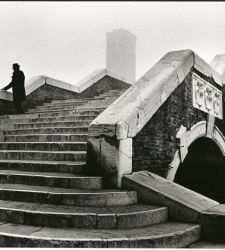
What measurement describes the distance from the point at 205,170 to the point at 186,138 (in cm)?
303

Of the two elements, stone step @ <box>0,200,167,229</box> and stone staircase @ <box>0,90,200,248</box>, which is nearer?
stone staircase @ <box>0,90,200,248</box>

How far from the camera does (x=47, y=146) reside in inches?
218

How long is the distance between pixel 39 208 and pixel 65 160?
1.60 m

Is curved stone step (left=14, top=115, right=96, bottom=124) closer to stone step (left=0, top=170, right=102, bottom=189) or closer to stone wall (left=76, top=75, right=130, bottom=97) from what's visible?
stone step (left=0, top=170, right=102, bottom=189)

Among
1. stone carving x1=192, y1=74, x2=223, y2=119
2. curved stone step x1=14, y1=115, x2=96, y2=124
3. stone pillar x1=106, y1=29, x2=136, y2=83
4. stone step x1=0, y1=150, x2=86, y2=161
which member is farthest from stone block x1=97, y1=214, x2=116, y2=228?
Result: stone pillar x1=106, y1=29, x2=136, y2=83

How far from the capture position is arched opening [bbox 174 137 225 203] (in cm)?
859

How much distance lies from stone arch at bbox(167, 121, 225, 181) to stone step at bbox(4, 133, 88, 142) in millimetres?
1657

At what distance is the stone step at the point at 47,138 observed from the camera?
18.7 feet

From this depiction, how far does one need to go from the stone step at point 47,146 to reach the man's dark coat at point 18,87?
2.88m

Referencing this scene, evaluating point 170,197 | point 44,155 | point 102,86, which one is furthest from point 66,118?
point 102,86

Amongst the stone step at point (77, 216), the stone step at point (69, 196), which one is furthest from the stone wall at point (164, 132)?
the stone step at point (77, 216)

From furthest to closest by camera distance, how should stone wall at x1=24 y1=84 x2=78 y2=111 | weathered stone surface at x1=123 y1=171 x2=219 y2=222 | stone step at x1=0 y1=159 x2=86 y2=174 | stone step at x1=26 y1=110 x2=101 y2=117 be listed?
1. stone wall at x1=24 y1=84 x2=78 y2=111
2. stone step at x1=26 y1=110 x2=101 y2=117
3. stone step at x1=0 y1=159 x2=86 y2=174
4. weathered stone surface at x1=123 y1=171 x2=219 y2=222

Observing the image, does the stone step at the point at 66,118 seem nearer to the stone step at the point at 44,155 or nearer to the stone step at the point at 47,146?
the stone step at the point at 47,146

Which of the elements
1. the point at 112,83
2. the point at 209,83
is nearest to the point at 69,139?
the point at 209,83
